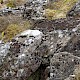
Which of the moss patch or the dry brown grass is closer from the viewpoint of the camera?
the moss patch

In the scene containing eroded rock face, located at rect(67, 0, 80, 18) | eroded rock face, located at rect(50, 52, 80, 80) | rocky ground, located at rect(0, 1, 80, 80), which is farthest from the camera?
eroded rock face, located at rect(67, 0, 80, 18)

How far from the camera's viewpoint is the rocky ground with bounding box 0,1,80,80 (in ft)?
46.8

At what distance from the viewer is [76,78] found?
469 inches

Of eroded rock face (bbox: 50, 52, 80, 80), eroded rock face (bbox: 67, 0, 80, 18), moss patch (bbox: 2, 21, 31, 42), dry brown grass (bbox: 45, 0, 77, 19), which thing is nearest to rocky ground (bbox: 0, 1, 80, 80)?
eroded rock face (bbox: 50, 52, 80, 80)

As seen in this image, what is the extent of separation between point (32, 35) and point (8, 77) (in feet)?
8.35

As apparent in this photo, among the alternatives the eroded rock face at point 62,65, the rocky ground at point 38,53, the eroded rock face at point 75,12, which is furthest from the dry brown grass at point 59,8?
the eroded rock face at point 62,65

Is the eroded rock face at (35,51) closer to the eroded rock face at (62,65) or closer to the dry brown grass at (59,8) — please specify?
the eroded rock face at (62,65)

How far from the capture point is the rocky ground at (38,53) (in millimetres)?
14265

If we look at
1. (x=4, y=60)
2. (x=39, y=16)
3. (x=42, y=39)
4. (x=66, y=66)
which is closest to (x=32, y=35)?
(x=42, y=39)

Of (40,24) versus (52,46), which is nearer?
(52,46)

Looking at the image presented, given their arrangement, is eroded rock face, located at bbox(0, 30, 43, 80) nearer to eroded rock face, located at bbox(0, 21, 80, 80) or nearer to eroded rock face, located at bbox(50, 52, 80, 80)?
eroded rock face, located at bbox(0, 21, 80, 80)

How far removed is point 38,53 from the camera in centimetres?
1532

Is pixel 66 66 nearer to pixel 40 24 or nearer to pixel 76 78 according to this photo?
pixel 76 78

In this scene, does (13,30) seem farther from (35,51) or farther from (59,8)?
(59,8)
